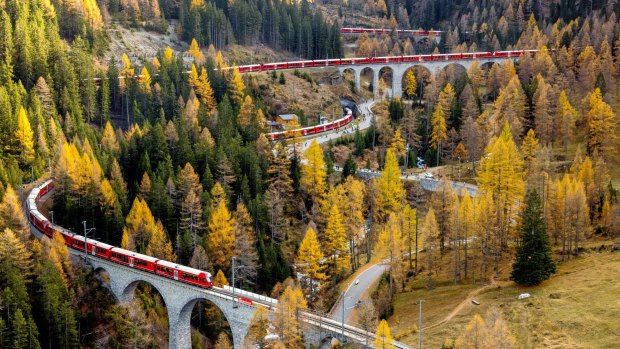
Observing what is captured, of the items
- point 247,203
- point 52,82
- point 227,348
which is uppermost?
point 52,82

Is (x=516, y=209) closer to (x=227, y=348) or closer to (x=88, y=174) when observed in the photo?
(x=227, y=348)

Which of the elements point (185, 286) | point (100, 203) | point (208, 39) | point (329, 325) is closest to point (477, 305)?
point (329, 325)

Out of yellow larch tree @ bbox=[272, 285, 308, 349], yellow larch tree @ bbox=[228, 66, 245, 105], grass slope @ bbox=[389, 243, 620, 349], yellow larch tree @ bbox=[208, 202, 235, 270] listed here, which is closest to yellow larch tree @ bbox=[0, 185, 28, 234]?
yellow larch tree @ bbox=[208, 202, 235, 270]

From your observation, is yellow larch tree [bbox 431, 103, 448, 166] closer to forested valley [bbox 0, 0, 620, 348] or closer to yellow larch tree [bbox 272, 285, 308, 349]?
forested valley [bbox 0, 0, 620, 348]

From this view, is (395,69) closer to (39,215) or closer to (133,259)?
(39,215)

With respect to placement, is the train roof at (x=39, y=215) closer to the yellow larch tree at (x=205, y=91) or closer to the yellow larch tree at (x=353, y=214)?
the yellow larch tree at (x=353, y=214)
